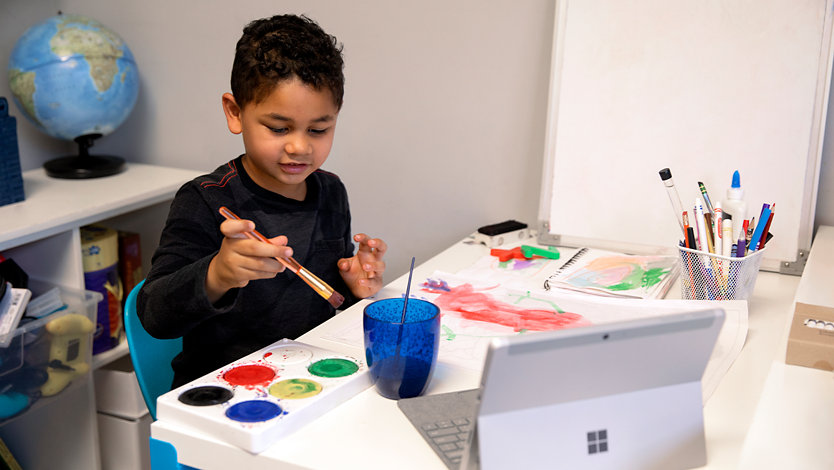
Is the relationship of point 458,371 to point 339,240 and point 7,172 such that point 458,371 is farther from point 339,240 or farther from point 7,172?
point 7,172

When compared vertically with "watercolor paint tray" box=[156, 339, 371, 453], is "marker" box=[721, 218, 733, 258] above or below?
above

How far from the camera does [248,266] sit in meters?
0.87

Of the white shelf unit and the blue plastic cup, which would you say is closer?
the blue plastic cup

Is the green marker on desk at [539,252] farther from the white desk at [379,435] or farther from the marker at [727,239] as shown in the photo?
the white desk at [379,435]

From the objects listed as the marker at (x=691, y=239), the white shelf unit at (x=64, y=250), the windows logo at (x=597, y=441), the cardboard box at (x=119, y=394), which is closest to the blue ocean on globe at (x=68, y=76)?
the white shelf unit at (x=64, y=250)

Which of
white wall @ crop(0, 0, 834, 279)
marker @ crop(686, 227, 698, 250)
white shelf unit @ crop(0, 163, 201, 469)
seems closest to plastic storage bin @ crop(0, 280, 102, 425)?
white shelf unit @ crop(0, 163, 201, 469)

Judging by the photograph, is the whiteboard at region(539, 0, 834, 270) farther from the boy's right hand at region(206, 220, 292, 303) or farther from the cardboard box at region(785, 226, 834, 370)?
the boy's right hand at region(206, 220, 292, 303)

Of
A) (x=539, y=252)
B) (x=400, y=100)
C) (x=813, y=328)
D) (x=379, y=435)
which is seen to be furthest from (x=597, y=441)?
(x=400, y=100)

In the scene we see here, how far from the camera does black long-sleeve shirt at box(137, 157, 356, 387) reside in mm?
1010

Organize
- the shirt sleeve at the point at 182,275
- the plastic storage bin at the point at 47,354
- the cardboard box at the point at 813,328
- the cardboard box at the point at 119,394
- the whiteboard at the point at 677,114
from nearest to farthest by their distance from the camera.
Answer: the cardboard box at the point at 813,328
the shirt sleeve at the point at 182,275
the whiteboard at the point at 677,114
the plastic storage bin at the point at 47,354
the cardboard box at the point at 119,394

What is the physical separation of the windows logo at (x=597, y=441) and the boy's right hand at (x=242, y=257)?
37 centimetres

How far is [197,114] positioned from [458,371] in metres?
1.20

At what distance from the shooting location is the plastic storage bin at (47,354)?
4.66 ft

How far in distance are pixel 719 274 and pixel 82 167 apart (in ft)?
4.55
